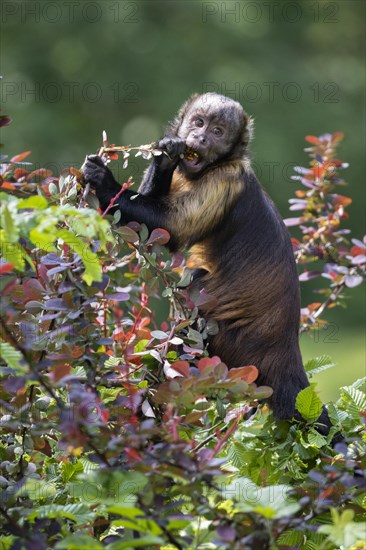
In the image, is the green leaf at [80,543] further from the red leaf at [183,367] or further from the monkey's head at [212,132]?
the monkey's head at [212,132]

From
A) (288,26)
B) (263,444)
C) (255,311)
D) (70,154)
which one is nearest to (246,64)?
(288,26)

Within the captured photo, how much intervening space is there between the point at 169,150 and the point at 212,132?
37cm

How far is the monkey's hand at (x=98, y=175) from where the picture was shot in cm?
319

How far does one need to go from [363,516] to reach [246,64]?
10.3m

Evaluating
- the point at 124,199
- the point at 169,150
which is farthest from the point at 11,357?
the point at 169,150

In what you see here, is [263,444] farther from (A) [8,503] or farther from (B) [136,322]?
(A) [8,503]

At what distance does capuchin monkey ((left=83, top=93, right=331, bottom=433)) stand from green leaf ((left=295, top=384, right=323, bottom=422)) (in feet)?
1.63

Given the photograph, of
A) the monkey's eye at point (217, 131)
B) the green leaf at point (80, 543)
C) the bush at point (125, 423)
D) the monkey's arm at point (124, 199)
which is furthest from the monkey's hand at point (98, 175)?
the green leaf at point (80, 543)

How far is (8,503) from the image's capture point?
2.03 meters

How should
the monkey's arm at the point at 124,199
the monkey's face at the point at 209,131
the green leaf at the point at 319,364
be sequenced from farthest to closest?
the monkey's face at the point at 209,131 → the monkey's arm at the point at 124,199 → the green leaf at the point at 319,364

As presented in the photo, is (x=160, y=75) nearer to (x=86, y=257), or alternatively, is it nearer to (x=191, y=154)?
(x=191, y=154)

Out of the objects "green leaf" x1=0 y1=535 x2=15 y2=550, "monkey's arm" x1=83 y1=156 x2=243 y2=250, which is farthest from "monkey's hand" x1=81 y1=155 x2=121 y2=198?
"green leaf" x1=0 y1=535 x2=15 y2=550

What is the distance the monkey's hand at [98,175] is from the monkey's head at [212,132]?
512 mm

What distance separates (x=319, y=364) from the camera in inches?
124
